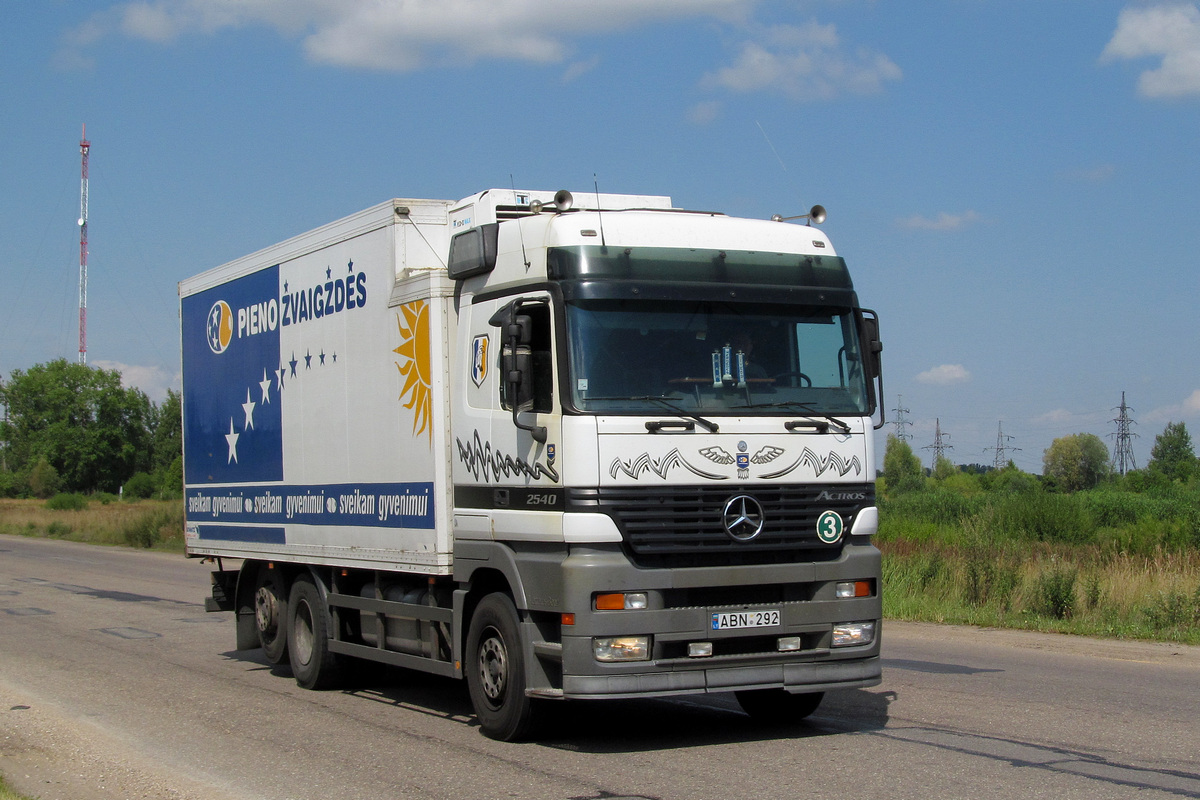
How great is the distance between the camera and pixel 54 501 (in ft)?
242

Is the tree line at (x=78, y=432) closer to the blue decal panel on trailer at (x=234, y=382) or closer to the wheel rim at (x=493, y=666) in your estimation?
the blue decal panel on trailer at (x=234, y=382)

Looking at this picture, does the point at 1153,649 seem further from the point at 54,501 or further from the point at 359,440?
the point at 54,501

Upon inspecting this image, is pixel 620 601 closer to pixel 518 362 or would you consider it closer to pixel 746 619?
pixel 746 619

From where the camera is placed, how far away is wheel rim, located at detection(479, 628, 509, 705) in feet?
25.6

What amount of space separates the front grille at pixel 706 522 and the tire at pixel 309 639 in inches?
167

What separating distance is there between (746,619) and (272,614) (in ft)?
19.6

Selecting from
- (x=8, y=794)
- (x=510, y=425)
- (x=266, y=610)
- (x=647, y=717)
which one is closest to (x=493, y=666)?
(x=647, y=717)

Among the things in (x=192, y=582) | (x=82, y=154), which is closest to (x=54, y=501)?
(x=82, y=154)

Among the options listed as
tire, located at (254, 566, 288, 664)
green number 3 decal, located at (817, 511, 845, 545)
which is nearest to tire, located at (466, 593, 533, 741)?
green number 3 decal, located at (817, 511, 845, 545)

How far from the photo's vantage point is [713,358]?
760 cm

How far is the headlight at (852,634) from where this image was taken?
7746 millimetres

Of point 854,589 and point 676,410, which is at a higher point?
point 676,410

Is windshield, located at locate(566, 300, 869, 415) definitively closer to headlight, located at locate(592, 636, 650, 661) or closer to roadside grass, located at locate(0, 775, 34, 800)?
headlight, located at locate(592, 636, 650, 661)

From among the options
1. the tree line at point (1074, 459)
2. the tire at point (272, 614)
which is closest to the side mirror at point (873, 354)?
the tire at point (272, 614)
